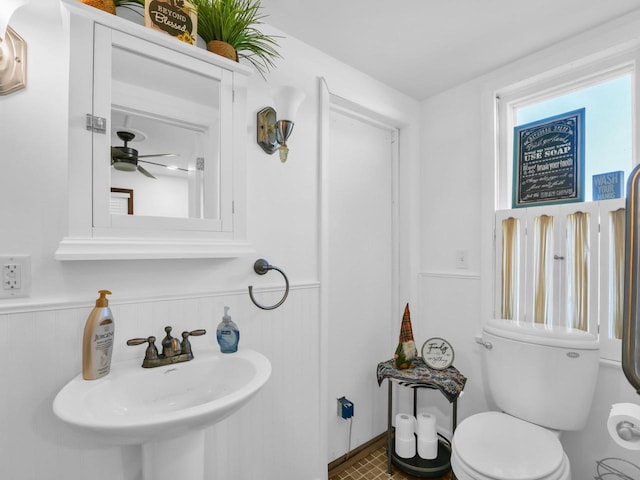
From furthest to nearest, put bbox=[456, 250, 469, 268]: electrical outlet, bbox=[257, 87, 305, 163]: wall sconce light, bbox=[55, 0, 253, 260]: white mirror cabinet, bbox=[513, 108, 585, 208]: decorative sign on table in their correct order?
bbox=[456, 250, 469, 268]: electrical outlet → bbox=[513, 108, 585, 208]: decorative sign on table → bbox=[257, 87, 305, 163]: wall sconce light → bbox=[55, 0, 253, 260]: white mirror cabinet

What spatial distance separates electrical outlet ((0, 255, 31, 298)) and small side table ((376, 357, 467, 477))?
1.62 m

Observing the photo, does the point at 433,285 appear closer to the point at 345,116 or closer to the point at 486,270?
the point at 486,270

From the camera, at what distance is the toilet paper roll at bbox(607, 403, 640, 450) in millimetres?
955

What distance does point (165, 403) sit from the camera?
1.11 metres

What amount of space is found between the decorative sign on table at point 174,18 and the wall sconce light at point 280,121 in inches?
14.8

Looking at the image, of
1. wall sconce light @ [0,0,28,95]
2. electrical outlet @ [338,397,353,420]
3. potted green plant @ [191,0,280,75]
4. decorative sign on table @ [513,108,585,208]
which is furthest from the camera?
electrical outlet @ [338,397,353,420]

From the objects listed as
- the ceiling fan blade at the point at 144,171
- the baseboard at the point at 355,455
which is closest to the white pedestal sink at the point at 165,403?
the ceiling fan blade at the point at 144,171

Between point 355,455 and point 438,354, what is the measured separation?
79cm

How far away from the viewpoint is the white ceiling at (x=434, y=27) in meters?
1.42

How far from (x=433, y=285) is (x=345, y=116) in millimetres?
1232

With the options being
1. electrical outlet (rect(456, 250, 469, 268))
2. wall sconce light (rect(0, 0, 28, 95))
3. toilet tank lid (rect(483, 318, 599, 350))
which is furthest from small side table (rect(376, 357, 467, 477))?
wall sconce light (rect(0, 0, 28, 95))

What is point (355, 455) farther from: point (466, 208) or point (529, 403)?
point (466, 208)

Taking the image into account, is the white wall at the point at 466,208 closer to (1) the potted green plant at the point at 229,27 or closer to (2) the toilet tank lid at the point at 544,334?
(2) the toilet tank lid at the point at 544,334

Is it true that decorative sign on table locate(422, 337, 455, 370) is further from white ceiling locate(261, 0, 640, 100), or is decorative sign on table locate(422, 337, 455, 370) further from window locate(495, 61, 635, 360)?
A: white ceiling locate(261, 0, 640, 100)
